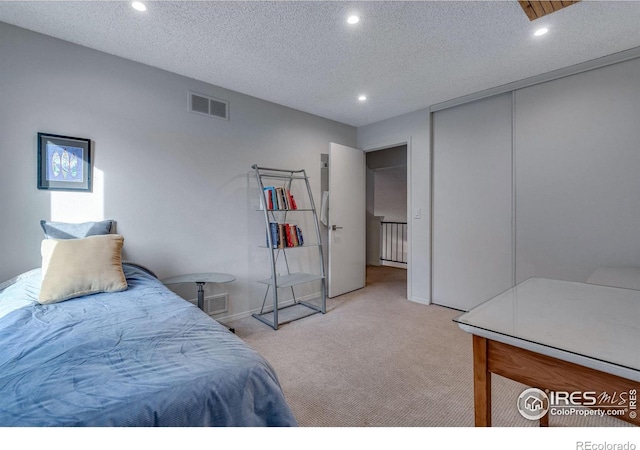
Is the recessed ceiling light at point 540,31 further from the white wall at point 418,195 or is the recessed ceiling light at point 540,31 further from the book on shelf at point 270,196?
the book on shelf at point 270,196

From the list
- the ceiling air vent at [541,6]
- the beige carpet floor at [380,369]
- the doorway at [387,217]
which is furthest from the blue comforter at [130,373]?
the doorway at [387,217]

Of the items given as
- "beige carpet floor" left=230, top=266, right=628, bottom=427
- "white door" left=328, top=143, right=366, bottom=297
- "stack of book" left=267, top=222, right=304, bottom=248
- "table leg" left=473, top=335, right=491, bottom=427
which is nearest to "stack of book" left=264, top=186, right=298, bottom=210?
"stack of book" left=267, top=222, right=304, bottom=248

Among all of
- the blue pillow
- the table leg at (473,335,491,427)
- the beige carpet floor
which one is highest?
the blue pillow

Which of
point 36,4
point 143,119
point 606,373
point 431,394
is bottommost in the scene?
point 431,394

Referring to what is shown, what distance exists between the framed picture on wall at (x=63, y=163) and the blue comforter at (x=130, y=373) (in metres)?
1.09

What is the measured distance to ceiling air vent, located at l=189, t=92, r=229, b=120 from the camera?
2.83 metres

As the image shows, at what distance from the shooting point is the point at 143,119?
8.35 feet

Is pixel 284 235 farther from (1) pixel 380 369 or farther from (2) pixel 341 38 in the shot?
(2) pixel 341 38

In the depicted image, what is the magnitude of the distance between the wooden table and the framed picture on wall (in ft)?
9.06

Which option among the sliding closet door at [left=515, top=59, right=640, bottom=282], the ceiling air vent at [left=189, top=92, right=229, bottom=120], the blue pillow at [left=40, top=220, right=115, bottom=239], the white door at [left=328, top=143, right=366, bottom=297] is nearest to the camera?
the blue pillow at [left=40, top=220, right=115, bottom=239]

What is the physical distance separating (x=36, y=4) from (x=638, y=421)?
342cm

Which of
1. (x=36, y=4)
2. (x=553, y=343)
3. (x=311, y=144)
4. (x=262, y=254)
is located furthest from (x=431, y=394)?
(x=36, y=4)

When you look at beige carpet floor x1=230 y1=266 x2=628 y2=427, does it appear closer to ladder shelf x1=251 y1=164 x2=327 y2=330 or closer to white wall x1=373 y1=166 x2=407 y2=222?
ladder shelf x1=251 y1=164 x2=327 y2=330

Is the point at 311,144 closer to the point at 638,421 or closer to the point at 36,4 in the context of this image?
the point at 36,4
